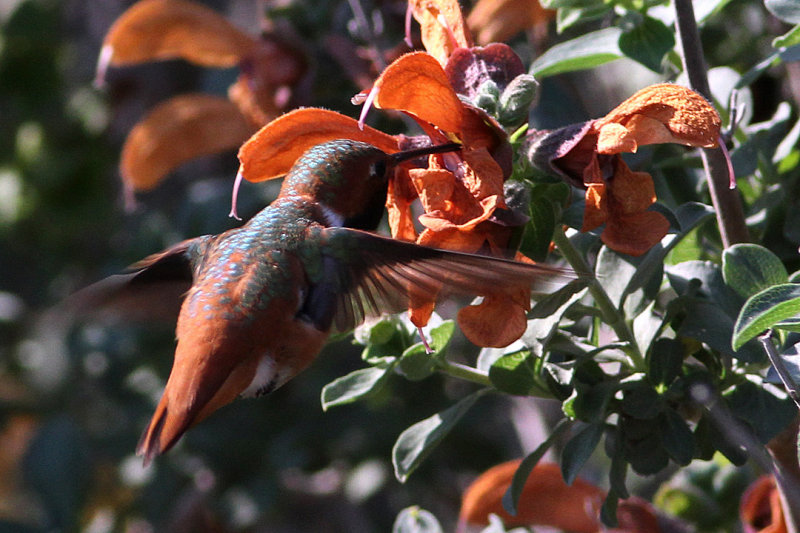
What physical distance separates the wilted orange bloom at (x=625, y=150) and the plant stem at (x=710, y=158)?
0.51ft

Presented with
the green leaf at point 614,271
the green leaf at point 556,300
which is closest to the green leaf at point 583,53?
the green leaf at point 614,271

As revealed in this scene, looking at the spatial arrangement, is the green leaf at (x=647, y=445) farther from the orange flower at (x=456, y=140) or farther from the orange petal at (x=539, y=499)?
the orange petal at (x=539, y=499)

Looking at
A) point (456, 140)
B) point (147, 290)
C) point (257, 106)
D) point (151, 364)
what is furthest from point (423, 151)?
point (151, 364)

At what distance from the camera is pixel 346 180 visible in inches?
48.3

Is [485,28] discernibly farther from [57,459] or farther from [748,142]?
[57,459]

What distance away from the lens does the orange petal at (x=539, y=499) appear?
1521mm

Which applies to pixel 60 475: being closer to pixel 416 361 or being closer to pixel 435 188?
pixel 416 361

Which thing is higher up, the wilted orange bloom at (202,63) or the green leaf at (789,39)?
the green leaf at (789,39)

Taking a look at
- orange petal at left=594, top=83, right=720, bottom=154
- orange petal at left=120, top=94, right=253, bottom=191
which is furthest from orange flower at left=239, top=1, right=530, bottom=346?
orange petal at left=120, top=94, right=253, bottom=191

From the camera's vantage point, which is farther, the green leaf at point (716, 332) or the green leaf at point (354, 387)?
the green leaf at point (354, 387)

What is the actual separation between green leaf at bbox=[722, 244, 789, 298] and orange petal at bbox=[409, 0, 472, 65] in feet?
1.17

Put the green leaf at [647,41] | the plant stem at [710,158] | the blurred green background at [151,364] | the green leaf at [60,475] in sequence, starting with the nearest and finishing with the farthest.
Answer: the plant stem at [710,158] → the green leaf at [647,41] → the blurred green background at [151,364] → the green leaf at [60,475]

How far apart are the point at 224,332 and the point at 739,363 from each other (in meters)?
0.60

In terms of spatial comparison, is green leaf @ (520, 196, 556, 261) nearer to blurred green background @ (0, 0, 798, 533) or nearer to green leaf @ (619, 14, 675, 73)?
green leaf @ (619, 14, 675, 73)
